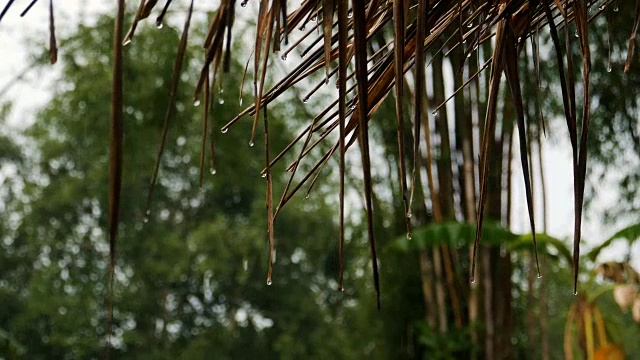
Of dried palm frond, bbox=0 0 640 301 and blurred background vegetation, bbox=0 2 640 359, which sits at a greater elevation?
blurred background vegetation, bbox=0 2 640 359

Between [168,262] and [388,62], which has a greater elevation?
[168,262]

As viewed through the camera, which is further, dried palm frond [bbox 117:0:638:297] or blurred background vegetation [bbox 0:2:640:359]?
blurred background vegetation [bbox 0:2:640:359]

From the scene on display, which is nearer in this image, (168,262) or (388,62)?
(388,62)

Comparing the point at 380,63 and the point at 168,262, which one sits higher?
the point at 168,262

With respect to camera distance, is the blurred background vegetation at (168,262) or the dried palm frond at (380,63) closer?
the dried palm frond at (380,63)

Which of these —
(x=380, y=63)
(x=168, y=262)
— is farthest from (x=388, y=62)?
(x=168, y=262)

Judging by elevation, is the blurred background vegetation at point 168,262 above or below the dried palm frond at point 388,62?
above

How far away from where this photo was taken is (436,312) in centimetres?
269

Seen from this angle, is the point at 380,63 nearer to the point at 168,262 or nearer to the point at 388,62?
the point at 388,62

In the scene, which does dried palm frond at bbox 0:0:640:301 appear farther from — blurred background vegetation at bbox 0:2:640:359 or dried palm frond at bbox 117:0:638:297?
blurred background vegetation at bbox 0:2:640:359

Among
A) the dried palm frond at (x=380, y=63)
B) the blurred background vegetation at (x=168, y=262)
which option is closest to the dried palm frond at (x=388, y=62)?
the dried palm frond at (x=380, y=63)

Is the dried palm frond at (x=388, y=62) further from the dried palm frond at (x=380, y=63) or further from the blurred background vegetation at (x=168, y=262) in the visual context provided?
the blurred background vegetation at (x=168, y=262)

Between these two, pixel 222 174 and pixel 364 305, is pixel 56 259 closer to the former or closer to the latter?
pixel 222 174

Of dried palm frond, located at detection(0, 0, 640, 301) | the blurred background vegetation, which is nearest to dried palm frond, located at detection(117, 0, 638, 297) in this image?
dried palm frond, located at detection(0, 0, 640, 301)
